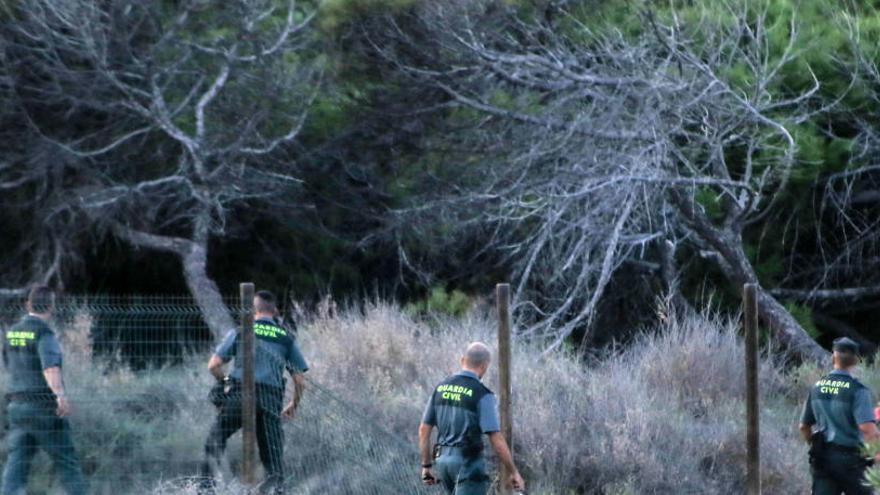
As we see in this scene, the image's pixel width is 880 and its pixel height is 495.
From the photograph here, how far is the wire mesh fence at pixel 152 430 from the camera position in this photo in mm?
9523

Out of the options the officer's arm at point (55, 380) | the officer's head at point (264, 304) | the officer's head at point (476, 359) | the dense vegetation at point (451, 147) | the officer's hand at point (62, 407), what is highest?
the dense vegetation at point (451, 147)

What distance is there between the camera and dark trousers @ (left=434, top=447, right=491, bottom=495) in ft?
26.5

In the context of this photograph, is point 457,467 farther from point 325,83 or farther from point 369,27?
point 325,83

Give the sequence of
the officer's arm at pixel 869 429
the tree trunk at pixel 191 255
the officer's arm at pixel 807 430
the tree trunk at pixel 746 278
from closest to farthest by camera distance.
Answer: the officer's arm at pixel 869 429
the officer's arm at pixel 807 430
the tree trunk at pixel 746 278
the tree trunk at pixel 191 255

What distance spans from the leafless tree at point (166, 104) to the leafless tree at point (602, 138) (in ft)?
6.51

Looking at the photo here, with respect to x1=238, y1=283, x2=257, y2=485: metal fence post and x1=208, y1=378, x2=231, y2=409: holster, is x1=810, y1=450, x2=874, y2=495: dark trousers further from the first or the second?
x1=208, y1=378, x2=231, y2=409: holster

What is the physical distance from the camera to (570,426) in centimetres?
1089

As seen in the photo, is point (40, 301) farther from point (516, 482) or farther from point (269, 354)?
point (516, 482)

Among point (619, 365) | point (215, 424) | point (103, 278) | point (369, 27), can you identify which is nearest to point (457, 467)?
point (215, 424)

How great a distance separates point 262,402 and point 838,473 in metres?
3.93

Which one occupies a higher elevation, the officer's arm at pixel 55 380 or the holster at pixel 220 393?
the officer's arm at pixel 55 380

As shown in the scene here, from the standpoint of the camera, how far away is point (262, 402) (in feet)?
31.9

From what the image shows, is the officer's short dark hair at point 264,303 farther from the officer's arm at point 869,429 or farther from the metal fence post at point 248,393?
the officer's arm at point 869,429

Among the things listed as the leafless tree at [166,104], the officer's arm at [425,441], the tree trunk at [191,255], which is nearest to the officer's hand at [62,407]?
the officer's arm at [425,441]
